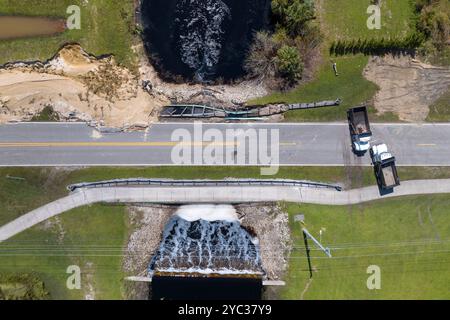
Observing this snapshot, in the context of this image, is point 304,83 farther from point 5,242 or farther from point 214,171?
point 5,242

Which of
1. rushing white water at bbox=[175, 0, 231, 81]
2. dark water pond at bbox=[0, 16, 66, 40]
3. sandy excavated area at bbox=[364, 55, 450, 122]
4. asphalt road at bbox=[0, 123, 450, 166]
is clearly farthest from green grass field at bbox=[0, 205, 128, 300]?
sandy excavated area at bbox=[364, 55, 450, 122]

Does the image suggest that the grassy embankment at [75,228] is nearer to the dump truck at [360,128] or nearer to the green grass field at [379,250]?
the green grass field at [379,250]

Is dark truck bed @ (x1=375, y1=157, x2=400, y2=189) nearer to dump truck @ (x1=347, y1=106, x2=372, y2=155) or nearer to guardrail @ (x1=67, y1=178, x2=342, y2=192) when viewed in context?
dump truck @ (x1=347, y1=106, x2=372, y2=155)

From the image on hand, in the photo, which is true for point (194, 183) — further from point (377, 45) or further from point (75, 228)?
point (377, 45)

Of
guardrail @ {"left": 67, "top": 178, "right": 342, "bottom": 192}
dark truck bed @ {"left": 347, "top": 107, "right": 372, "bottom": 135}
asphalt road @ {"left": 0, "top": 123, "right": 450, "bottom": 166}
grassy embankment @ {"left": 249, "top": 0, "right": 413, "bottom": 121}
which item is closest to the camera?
guardrail @ {"left": 67, "top": 178, "right": 342, "bottom": 192}

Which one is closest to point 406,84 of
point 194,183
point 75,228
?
point 194,183
